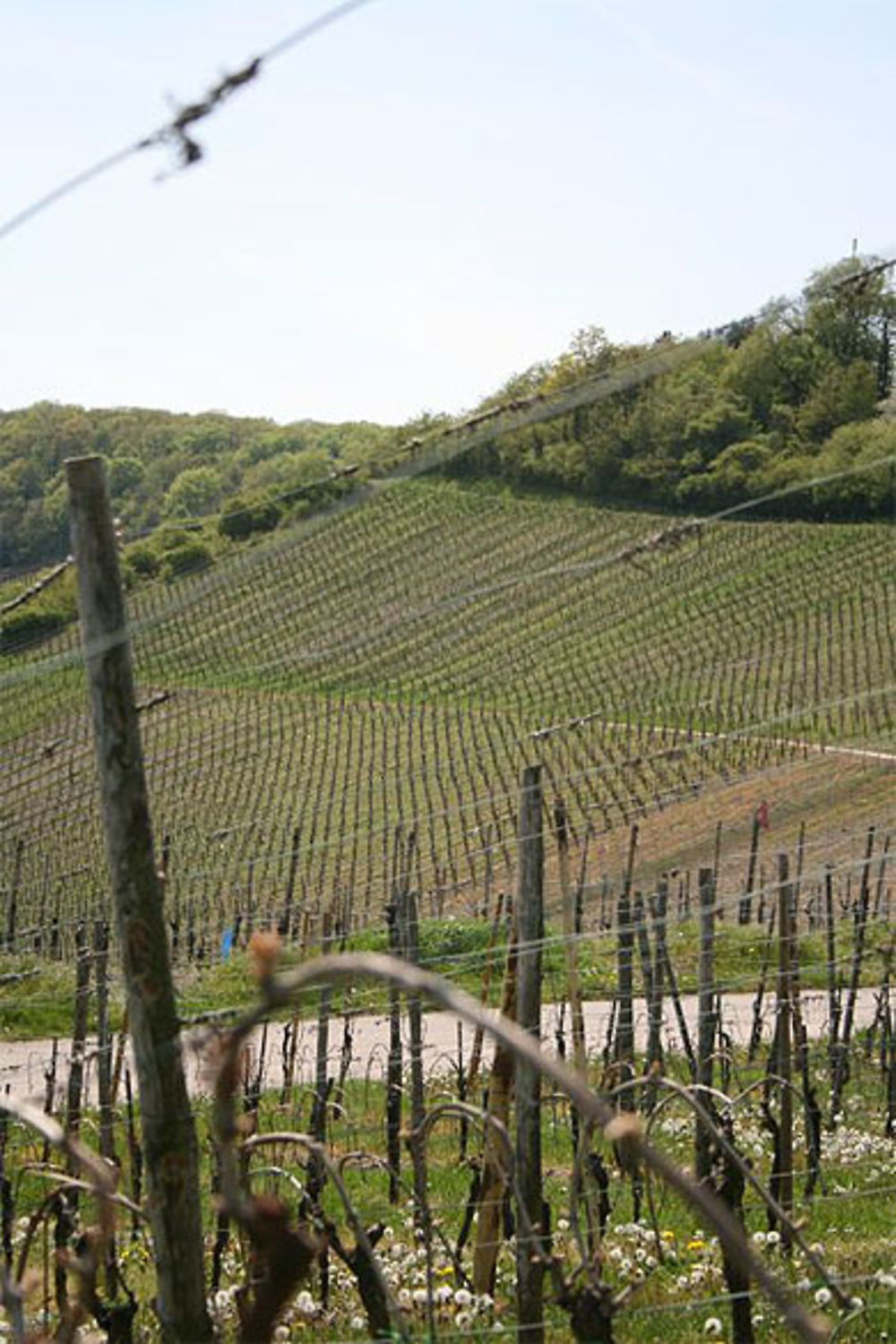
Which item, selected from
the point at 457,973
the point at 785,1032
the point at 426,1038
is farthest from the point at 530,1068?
the point at 426,1038

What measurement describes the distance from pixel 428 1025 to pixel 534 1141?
9336mm

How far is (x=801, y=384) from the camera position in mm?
17984

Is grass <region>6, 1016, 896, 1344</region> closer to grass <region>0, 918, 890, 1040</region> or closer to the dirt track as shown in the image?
the dirt track

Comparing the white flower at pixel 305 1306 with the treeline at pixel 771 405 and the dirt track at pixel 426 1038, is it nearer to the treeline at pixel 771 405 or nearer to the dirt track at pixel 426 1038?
the treeline at pixel 771 405

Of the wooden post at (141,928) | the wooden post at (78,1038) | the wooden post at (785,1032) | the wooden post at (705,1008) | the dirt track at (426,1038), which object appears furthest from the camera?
the dirt track at (426,1038)

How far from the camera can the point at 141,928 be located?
2.74 m

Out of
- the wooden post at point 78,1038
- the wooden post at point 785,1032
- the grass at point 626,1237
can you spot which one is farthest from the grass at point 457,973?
the wooden post at point 785,1032

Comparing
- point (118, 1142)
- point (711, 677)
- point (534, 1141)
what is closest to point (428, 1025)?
point (118, 1142)

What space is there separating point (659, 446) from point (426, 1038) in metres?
20.4

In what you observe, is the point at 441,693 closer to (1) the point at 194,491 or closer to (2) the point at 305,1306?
(1) the point at 194,491

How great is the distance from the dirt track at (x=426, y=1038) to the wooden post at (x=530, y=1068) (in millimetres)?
6525

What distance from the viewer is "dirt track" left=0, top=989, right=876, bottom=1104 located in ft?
38.3

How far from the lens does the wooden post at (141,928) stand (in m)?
2.73

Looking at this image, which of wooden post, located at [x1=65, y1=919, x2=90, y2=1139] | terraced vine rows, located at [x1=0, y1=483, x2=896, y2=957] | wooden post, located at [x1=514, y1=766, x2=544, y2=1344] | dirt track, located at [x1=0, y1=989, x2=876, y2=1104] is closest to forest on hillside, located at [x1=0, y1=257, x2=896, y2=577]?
wooden post, located at [x1=514, y1=766, x2=544, y2=1344]
